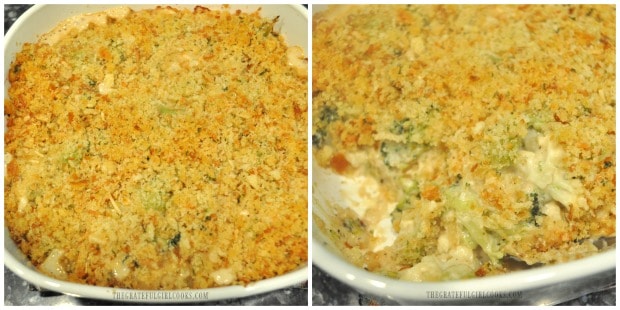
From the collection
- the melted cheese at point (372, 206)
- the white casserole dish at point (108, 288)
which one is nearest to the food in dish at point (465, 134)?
the melted cheese at point (372, 206)

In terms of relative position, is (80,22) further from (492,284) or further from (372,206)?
(492,284)

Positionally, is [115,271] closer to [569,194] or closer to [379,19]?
[379,19]

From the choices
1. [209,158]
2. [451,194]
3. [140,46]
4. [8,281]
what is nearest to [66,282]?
[8,281]

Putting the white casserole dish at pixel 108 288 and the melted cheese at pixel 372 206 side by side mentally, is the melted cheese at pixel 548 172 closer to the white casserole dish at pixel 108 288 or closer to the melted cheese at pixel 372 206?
the melted cheese at pixel 372 206

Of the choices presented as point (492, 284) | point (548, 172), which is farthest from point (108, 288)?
point (548, 172)

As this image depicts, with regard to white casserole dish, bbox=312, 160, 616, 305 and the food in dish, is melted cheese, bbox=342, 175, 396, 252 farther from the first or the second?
white casserole dish, bbox=312, 160, 616, 305

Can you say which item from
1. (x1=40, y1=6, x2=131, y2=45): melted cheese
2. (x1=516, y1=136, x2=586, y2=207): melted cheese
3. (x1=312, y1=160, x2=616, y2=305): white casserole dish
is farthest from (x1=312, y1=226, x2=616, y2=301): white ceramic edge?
(x1=40, y1=6, x2=131, y2=45): melted cheese
